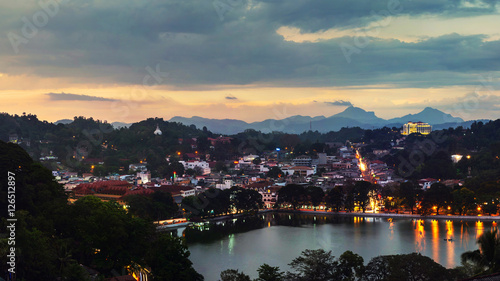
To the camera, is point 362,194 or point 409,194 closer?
point 409,194

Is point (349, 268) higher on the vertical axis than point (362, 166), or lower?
lower

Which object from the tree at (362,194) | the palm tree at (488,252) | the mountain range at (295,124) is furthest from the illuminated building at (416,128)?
the palm tree at (488,252)

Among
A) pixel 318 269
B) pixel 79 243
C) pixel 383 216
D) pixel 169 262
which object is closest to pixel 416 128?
pixel 383 216

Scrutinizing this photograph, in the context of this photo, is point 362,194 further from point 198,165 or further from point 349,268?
point 198,165

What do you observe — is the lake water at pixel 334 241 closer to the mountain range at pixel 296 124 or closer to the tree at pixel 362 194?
the tree at pixel 362 194

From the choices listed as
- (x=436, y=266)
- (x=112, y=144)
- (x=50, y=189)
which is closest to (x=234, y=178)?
(x=112, y=144)

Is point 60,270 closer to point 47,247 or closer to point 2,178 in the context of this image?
point 47,247
